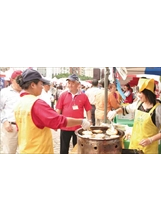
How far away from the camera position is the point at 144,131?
2.03m

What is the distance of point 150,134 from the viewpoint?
202cm

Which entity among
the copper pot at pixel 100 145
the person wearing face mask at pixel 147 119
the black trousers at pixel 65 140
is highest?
the person wearing face mask at pixel 147 119

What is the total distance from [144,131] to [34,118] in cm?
98

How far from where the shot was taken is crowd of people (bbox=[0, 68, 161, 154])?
175cm

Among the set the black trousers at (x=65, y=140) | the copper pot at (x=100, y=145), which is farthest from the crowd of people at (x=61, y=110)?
the copper pot at (x=100, y=145)

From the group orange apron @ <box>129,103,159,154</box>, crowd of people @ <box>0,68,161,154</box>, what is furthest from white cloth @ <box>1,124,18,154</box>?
orange apron @ <box>129,103,159,154</box>

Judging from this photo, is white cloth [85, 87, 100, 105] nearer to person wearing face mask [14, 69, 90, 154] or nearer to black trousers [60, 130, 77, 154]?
black trousers [60, 130, 77, 154]

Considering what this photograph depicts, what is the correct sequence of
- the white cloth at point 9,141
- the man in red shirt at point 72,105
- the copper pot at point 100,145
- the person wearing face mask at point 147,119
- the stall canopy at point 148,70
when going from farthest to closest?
1. the man in red shirt at point 72,105
2. the white cloth at point 9,141
3. the stall canopy at point 148,70
4. the person wearing face mask at point 147,119
5. the copper pot at point 100,145

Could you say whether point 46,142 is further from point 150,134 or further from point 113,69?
point 113,69

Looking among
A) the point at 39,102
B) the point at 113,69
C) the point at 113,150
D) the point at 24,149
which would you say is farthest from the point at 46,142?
the point at 113,69

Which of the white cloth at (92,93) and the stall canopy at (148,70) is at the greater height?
the stall canopy at (148,70)

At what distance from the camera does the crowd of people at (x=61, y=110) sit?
1.75 m

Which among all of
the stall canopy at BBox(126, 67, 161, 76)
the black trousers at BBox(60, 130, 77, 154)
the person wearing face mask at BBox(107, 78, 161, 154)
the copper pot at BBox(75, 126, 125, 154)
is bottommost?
the black trousers at BBox(60, 130, 77, 154)

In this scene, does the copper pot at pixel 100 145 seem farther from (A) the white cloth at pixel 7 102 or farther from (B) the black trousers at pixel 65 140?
(A) the white cloth at pixel 7 102
